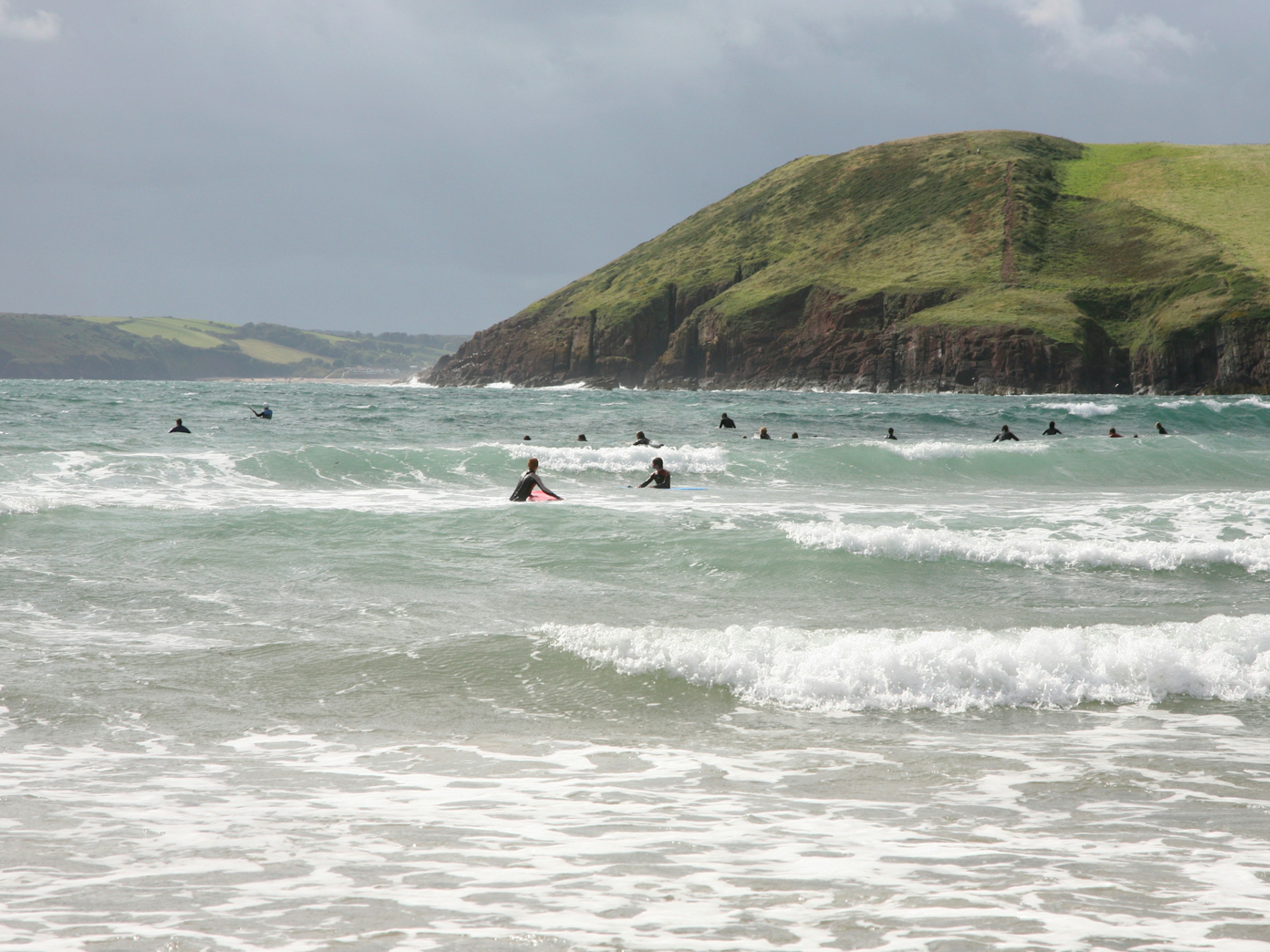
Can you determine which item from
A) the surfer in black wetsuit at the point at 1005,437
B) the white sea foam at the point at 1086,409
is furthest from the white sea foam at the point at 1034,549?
the white sea foam at the point at 1086,409

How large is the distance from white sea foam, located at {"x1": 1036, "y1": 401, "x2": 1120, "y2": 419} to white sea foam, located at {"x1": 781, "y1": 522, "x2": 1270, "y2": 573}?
4594cm

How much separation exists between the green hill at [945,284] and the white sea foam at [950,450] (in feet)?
230

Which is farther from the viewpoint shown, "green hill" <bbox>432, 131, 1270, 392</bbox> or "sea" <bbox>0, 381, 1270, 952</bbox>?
"green hill" <bbox>432, 131, 1270, 392</bbox>

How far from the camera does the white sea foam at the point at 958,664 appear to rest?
785 centimetres

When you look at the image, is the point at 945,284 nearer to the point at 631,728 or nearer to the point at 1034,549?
the point at 1034,549

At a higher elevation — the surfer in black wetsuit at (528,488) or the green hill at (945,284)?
the green hill at (945,284)

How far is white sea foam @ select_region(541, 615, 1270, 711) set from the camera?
7.85 metres

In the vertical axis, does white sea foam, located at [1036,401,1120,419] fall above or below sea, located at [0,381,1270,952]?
above

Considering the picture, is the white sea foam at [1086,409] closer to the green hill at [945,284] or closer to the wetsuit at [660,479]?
the green hill at [945,284]

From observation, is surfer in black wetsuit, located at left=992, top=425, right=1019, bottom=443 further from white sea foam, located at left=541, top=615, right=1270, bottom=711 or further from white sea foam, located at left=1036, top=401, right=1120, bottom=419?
white sea foam, located at left=541, top=615, right=1270, bottom=711

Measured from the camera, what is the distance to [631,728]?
7.36m

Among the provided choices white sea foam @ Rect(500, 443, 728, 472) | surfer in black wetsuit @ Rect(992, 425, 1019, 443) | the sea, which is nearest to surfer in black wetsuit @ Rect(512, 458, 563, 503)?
the sea

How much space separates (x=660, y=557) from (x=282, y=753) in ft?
25.0

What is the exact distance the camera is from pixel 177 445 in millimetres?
29594
